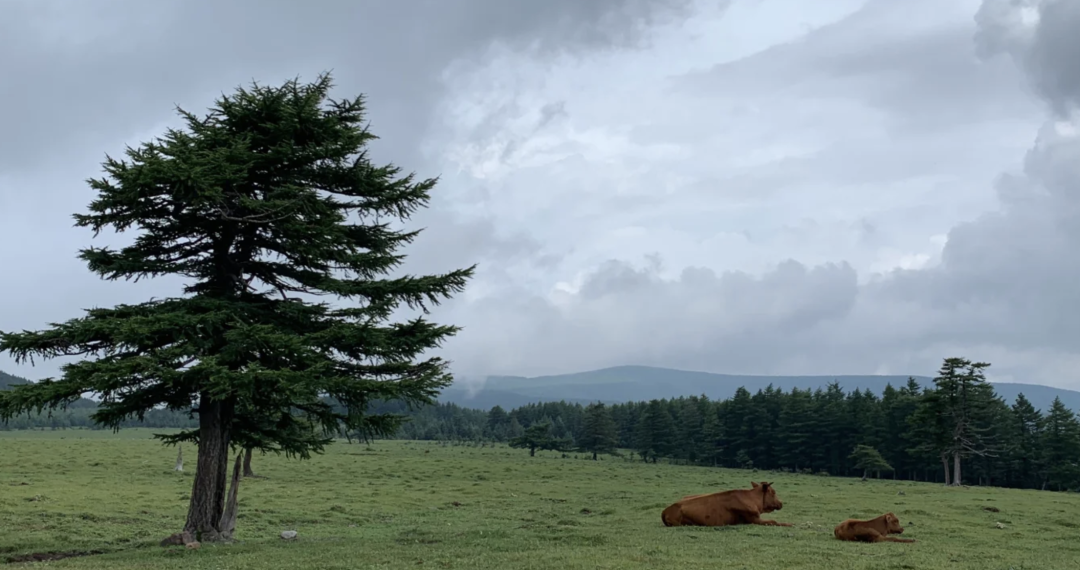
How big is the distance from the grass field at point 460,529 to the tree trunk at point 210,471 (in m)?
0.95

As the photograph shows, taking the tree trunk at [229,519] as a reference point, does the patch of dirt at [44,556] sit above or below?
below

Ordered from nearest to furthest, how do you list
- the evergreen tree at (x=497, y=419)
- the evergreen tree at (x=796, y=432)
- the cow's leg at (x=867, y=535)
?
the cow's leg at (x=867, y=535) < the evergreen tree at (x=796, y=432) < the evergreen tree at (x=497, y=419)

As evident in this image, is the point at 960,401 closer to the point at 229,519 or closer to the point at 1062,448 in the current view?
the point at 1062,448

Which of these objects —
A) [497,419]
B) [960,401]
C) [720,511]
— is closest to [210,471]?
[720,511]

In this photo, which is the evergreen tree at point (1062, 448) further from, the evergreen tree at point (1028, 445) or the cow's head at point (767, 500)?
the cow's head at point (767, 500)

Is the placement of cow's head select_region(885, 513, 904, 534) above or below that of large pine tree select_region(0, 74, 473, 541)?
below

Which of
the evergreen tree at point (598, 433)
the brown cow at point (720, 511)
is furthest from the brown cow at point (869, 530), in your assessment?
the evergreen tree at point (598, 433)

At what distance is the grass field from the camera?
46.3 feet

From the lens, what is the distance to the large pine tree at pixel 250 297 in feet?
52.9

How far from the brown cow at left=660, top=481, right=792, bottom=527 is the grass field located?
91 cm

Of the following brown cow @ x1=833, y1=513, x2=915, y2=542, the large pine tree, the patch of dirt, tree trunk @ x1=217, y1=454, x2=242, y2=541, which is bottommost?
the patch of dirt

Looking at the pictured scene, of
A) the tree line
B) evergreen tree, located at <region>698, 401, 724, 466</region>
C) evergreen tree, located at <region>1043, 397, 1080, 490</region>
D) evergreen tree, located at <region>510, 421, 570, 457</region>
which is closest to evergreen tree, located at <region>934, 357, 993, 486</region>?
the tree line

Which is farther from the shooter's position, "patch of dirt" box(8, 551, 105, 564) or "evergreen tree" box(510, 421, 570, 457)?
"evergreen tree" box(510, 421, 570, 457)

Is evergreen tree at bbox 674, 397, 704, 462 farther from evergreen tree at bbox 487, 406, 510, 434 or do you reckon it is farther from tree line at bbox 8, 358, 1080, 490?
evergreen tree at bbox 487, 406, 510, 434
